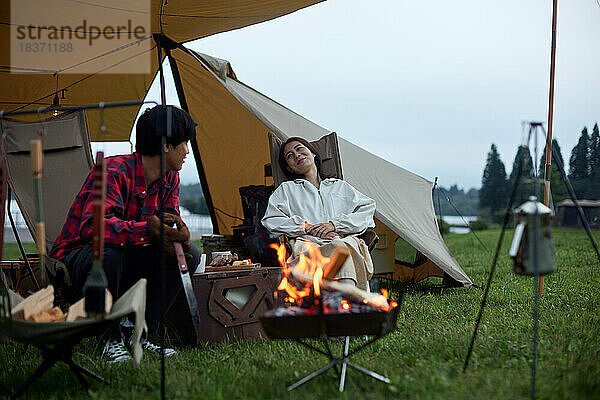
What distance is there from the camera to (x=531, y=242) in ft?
5.43

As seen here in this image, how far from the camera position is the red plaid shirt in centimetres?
210

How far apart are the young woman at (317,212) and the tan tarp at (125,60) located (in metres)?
1.02

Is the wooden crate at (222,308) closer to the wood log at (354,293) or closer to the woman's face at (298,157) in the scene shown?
the wood log at (354,293)

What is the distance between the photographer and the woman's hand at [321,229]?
287 centimetres

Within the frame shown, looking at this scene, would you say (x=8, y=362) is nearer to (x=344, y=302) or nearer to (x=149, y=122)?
(x=149, y=122)

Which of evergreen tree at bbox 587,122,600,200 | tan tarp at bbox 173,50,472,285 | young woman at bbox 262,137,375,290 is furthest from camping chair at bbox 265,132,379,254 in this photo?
evergreen tree at bbox 587,122,600,200

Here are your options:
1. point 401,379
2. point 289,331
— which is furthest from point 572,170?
point 289,331

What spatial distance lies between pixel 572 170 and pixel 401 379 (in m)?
1.91

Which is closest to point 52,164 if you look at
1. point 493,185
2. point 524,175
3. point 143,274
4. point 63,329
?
point 143,274

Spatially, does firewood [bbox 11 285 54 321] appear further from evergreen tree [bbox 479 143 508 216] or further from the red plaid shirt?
evergreen tree [bbox 479 143 508 216]

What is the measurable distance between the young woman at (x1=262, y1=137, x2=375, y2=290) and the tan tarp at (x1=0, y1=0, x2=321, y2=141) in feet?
3.34

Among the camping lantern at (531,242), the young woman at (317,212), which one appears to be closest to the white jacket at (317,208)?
the young woman at (317,212)

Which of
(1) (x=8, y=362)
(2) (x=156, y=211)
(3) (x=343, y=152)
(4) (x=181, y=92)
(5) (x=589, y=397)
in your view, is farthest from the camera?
(4) (x=181, y=92)

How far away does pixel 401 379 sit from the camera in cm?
182
